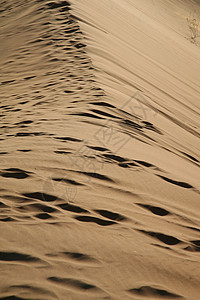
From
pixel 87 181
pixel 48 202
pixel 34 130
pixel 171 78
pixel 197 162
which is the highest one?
pixel 171 78

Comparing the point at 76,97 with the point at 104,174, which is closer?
the point at 104,174

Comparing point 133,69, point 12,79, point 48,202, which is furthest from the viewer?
point 133,69

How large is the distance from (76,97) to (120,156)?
152 cm

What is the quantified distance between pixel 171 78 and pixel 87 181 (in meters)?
4.51

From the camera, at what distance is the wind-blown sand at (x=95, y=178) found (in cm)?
195

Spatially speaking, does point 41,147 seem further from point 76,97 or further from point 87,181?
point 76,97

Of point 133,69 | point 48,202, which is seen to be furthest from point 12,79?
point 48,202

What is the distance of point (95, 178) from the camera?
2832mm

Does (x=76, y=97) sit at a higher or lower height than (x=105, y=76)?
lower

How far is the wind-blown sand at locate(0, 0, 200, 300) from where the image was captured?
6.41 ft

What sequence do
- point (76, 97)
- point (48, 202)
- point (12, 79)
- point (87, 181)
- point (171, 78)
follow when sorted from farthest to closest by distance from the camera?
point (171, 78) → point (12, 79) → point (76, 97) → point (87, 181) → point (48, 202)

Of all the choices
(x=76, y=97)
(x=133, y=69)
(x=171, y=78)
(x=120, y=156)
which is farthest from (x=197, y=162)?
(x=171, y=78)

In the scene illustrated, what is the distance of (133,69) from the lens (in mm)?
6168

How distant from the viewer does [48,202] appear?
2.48 meters
